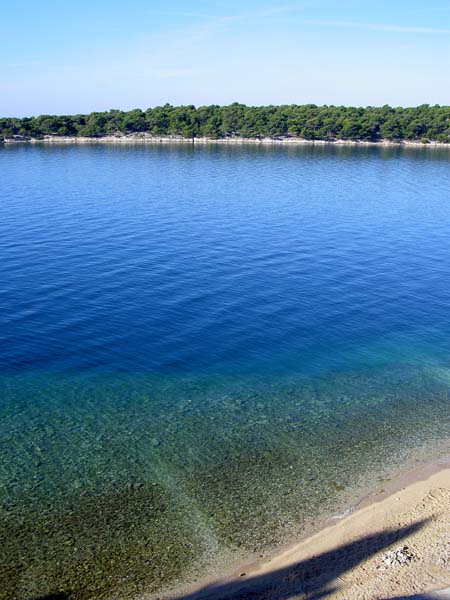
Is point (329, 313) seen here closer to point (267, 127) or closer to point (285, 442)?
point (285, 442)

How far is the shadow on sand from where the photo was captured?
13.9 meters

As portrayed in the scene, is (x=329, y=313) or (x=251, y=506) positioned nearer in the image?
(x=251, y=506)

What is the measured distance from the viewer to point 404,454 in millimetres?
20656

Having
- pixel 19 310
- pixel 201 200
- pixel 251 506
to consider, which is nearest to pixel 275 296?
pixel 19 310

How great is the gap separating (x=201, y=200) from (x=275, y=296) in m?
37.8

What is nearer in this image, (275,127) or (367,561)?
(367,561)

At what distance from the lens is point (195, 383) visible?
84.0 feet

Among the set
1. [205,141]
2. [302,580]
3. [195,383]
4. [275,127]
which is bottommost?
[302,580]

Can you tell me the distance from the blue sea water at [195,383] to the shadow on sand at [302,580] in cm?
114

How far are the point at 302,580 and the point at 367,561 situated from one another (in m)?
1.99

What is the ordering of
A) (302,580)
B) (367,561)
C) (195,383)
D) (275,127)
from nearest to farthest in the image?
(302,580), (367,561), (195,383), (275,127)

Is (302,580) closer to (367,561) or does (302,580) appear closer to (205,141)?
(367,561)

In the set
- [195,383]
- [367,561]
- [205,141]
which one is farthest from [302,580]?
[205,141]

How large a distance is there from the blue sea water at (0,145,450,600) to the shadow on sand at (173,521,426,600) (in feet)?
3.73
